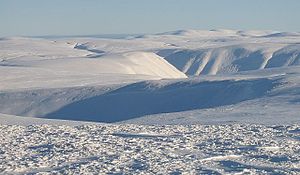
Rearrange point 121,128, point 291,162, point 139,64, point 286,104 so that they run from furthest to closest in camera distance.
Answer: point 139,64, point 286,104, point 121,128, point 291,162

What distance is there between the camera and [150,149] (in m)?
10.7

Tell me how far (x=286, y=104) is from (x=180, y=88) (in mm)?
11477

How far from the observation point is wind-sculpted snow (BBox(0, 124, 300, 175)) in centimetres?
924

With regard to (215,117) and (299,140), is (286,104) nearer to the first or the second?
(215,117)

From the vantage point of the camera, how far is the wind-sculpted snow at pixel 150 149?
9.24 m

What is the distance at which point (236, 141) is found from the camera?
1146 cm

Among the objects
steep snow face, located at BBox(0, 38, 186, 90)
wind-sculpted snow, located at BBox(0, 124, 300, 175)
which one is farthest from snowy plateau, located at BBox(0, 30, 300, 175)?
steep snow face, located at BBox(0, 38, 186, 90)

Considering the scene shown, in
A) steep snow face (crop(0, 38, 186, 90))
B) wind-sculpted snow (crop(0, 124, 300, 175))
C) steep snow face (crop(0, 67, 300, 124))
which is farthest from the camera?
steep snow face (crop(0, 38, 186, 90))

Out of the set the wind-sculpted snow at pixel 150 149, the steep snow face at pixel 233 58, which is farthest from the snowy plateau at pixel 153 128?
the steep snow face at pixel 233 58

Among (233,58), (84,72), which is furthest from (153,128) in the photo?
(233,58)

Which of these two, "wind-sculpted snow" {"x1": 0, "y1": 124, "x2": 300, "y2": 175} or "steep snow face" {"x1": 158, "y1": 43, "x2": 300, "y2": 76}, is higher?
"wind-sculpted snow" {"x1": 0, "y1": 124, "x2": 300, "y2": 175}

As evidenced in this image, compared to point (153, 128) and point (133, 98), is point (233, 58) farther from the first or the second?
point (153, 128)

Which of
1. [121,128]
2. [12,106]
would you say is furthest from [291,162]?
[12,106]

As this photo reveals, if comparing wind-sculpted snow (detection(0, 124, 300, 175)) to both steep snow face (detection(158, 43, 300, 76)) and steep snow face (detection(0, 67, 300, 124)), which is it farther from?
steep snow face (detection(158, 43, 300, 76))
